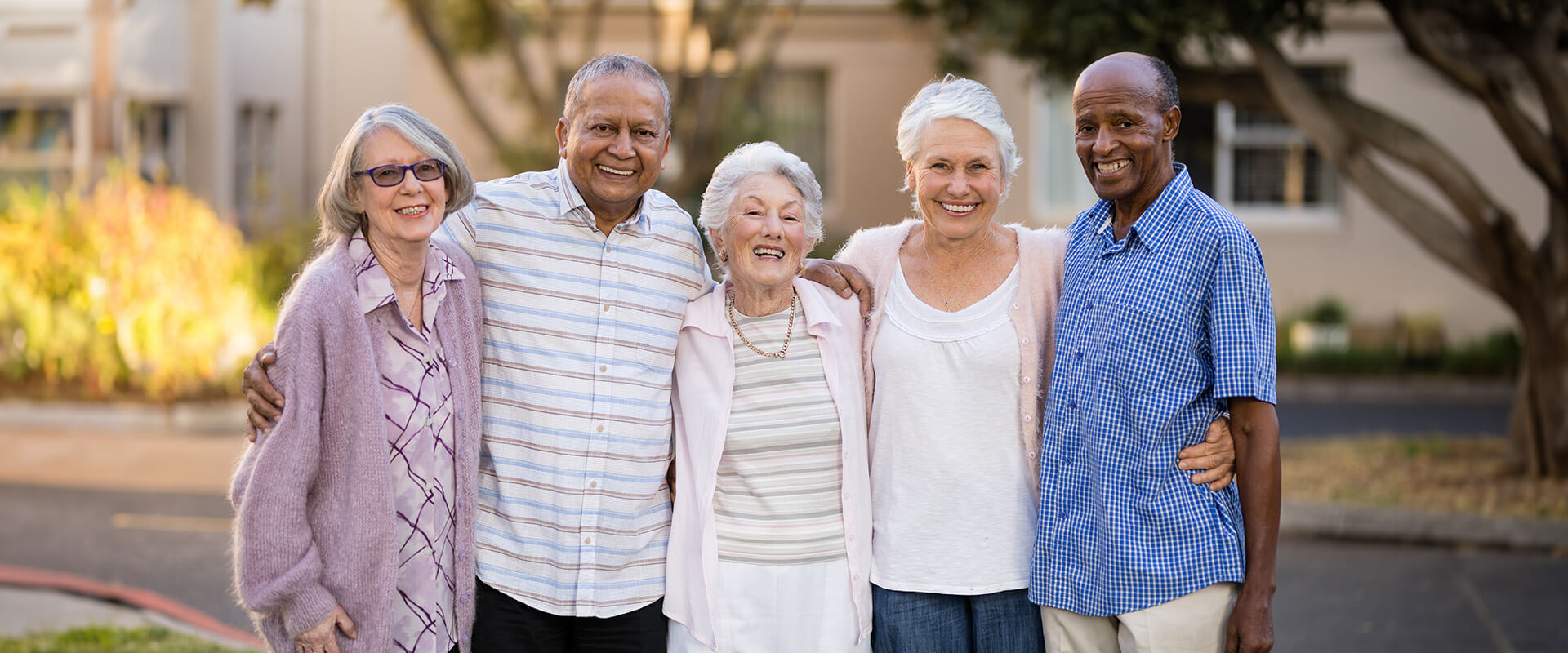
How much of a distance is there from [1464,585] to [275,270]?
38.8 feet

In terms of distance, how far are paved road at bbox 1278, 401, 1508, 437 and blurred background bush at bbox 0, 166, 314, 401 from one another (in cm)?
944

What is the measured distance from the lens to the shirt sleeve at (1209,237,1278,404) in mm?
2988

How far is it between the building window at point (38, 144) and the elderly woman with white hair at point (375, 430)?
62.6ft

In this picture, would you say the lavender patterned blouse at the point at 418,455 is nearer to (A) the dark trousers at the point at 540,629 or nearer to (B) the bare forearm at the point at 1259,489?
(A) the dark trousers at the point at 540,629

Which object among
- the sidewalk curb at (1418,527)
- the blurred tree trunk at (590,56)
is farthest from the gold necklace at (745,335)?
the blurred tree trunk at (590,56)

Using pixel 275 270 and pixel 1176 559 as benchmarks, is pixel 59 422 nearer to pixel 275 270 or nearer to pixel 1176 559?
pixel 275 270

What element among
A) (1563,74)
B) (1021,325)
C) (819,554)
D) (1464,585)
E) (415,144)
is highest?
(1563,74)

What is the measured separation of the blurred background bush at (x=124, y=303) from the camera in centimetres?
1155

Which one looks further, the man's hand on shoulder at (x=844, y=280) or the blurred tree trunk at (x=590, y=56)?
the blurred tree trunk at (x=590, y=56)

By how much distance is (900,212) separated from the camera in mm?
18094

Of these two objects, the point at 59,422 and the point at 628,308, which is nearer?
the point at 628,308

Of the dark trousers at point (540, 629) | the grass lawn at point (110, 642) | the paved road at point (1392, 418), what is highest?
the dark trousers at point (540, 629)

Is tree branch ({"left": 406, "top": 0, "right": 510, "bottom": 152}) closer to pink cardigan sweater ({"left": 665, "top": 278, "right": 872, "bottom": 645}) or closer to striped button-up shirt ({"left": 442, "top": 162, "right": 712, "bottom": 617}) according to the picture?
striped button-up shirt ({"left": 442, "top": 162, "right": 712, "bottom": 617})

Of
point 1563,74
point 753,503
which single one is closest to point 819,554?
point 753,503
